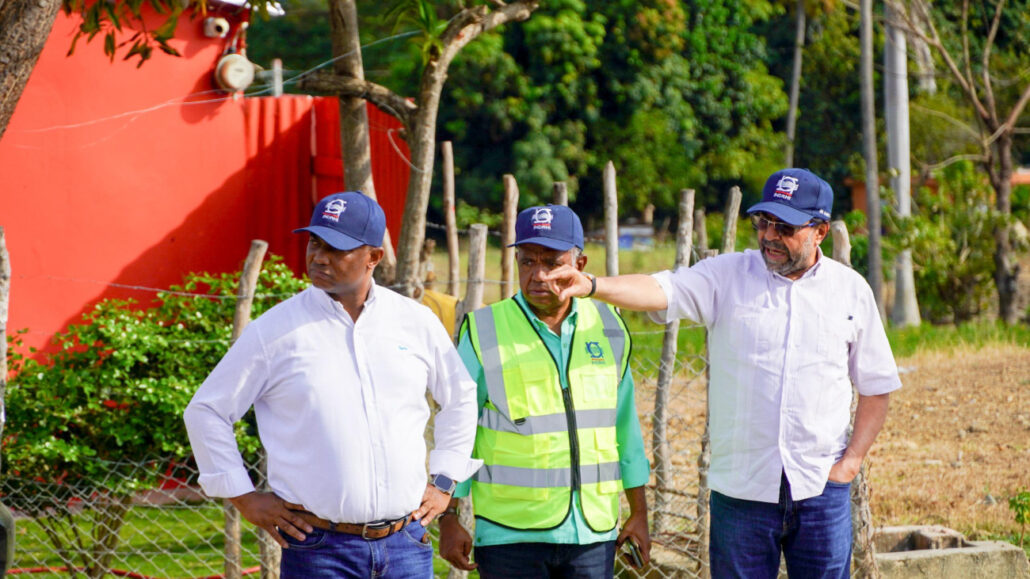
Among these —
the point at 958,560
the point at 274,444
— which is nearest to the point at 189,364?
the point at 274,444

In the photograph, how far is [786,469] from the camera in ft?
12.0

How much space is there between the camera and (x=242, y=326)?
17.3 feet

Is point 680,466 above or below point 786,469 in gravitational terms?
below

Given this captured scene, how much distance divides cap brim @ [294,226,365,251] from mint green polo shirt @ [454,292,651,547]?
561 mm

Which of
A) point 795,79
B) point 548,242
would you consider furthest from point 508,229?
point 795,79

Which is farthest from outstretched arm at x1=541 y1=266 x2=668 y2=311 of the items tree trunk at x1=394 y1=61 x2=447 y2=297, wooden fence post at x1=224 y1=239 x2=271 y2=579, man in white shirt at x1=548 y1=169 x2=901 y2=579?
tree trunk at x1=394 y1=61 x2=447 y2=297

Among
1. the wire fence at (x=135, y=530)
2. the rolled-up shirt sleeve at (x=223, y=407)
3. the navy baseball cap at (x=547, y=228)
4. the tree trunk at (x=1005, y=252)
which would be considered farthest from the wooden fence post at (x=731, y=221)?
the tree trunk at (x=1005, y=252)

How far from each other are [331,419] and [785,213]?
1.58 m

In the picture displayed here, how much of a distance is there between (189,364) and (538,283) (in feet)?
10.5

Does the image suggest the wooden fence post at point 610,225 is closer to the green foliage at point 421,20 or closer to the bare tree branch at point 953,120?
the green foliage at point 421,20

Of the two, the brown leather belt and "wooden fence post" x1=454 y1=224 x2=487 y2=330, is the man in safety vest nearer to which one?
the brown leather belt

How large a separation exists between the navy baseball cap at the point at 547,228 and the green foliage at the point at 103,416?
2.65 m

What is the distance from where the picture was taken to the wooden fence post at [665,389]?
18.1 ft

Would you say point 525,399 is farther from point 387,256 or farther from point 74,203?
point 74,203
